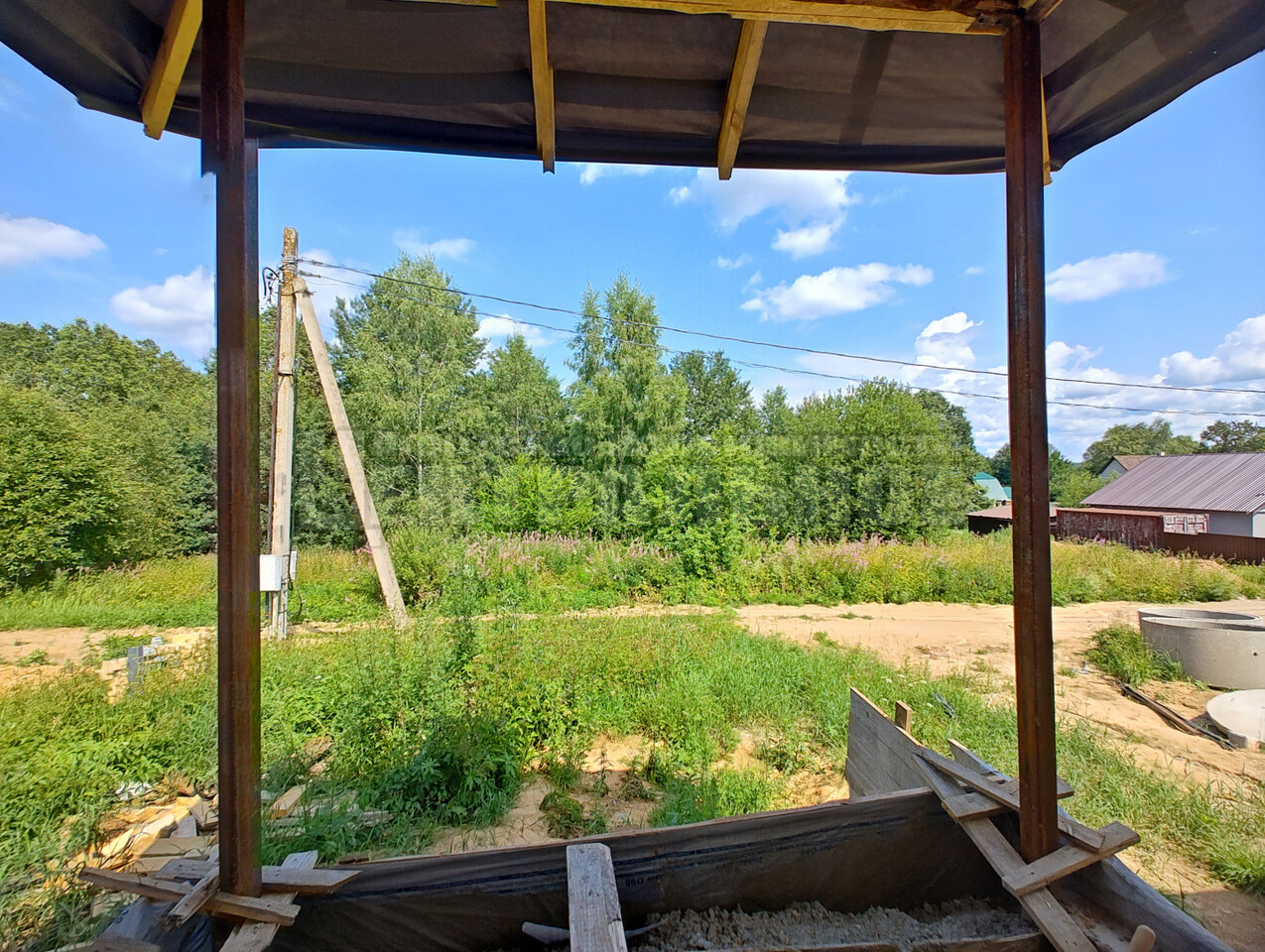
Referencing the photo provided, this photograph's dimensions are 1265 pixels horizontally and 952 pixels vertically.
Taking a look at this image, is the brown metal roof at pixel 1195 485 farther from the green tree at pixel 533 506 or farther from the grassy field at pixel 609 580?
the green tree at pixel 533 506

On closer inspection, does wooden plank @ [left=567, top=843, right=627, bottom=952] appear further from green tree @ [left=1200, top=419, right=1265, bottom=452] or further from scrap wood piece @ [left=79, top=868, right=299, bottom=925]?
green tree @ [left=1200, top=419, right=1265, bottom=452]

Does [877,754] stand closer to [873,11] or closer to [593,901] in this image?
[593,901]

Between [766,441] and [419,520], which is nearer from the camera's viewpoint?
[419,520]

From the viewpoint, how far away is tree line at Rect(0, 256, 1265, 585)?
9.34 m

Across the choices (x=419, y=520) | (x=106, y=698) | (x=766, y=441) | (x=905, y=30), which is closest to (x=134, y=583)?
(x=419, y=520)

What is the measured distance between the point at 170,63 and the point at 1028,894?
2911 millimetres

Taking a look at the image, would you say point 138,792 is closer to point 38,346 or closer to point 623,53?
point 623,53

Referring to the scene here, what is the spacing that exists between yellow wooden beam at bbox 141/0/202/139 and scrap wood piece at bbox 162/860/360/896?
1929 millimetres

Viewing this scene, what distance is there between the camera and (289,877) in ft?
4.09

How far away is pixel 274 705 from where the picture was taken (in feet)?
12.6

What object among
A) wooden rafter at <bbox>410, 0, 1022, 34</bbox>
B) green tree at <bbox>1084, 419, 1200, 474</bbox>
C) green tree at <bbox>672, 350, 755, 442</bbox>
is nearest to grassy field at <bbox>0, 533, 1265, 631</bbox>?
wooden rafter at <bbox>410, 0, 1022, 34</bbox>

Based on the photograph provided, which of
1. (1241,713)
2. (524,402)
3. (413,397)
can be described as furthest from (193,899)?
(524,402)

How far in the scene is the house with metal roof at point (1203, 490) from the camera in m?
14.7

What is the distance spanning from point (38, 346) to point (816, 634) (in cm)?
3194
